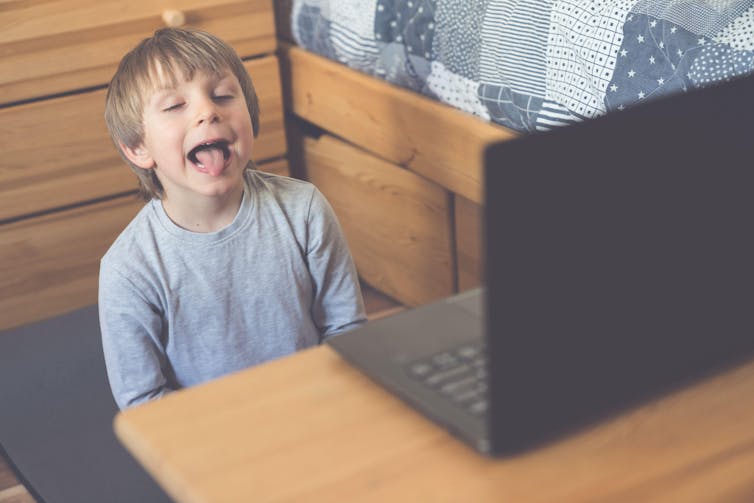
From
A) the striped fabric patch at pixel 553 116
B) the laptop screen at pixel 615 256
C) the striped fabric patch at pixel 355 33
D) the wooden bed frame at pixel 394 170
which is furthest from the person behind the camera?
the striped fabric patch at pixel 355 33

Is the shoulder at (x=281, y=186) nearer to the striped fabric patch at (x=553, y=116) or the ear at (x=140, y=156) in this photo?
the ear at (x=140, y=156)

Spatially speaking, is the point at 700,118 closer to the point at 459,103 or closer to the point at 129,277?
the point at 129,277

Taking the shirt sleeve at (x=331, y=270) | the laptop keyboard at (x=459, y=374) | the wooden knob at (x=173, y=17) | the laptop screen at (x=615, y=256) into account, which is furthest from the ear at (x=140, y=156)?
the laptop screen at (x=615, y=256)

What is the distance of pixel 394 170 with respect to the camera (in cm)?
190

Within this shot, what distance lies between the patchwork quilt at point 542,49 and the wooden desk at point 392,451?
0.71m

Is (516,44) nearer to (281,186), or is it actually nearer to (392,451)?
(281,186)

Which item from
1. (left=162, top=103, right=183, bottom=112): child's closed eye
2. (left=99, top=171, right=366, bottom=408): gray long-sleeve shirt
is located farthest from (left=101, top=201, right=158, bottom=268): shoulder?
(left=162, top=103, right=183, bottom=112): child's closed eye

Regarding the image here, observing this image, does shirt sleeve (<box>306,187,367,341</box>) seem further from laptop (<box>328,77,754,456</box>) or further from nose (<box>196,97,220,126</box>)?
laptop (<box>328,77,754,456</box>)

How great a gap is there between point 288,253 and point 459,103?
522mm

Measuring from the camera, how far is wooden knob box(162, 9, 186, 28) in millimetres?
1941

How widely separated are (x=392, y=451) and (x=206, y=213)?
75 cm

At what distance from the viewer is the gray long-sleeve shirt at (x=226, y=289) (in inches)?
48.3

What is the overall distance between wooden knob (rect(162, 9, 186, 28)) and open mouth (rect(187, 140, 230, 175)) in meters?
0.69

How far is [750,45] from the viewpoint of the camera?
1.24m
